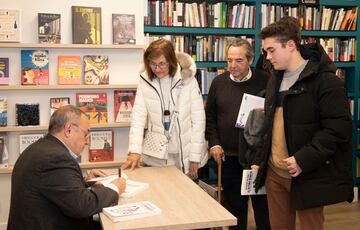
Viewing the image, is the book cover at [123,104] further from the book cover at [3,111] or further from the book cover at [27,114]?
the book cover at [3,111]

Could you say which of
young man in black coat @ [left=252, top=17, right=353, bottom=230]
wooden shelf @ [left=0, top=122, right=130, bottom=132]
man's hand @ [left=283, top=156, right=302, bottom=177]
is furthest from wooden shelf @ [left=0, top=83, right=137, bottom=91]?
man's hand @ [left=283, top=156, right=302, bottom=177]

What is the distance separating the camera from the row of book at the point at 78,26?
3246mm

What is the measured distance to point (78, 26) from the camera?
11.1 ft

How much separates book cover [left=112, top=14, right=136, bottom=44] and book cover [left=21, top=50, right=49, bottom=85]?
58cm

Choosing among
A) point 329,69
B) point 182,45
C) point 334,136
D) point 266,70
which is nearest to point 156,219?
point 334,136

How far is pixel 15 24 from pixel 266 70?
1940 millimetres

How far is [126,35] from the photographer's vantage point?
3.50 meters

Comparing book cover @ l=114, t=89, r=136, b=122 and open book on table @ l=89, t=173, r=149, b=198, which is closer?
open book on table @ l=89, t=173, r=149, b=198

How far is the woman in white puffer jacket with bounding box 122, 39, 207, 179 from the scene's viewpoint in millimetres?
2715

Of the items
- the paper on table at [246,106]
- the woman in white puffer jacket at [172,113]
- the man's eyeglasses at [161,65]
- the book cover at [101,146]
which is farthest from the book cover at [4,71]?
the paper on table at [246,106]

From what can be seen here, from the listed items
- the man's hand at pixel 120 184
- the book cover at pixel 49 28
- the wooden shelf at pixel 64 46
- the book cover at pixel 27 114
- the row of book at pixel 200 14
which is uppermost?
the row of book at pixel 200 14

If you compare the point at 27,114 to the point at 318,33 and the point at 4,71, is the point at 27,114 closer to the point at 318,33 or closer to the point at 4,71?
the point at 4,71

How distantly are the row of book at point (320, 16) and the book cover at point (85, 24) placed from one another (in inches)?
80.7

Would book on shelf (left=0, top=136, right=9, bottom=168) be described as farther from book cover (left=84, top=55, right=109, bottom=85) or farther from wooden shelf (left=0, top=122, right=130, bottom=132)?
book cover (left=84, top=55, right=109, bottom=85)
